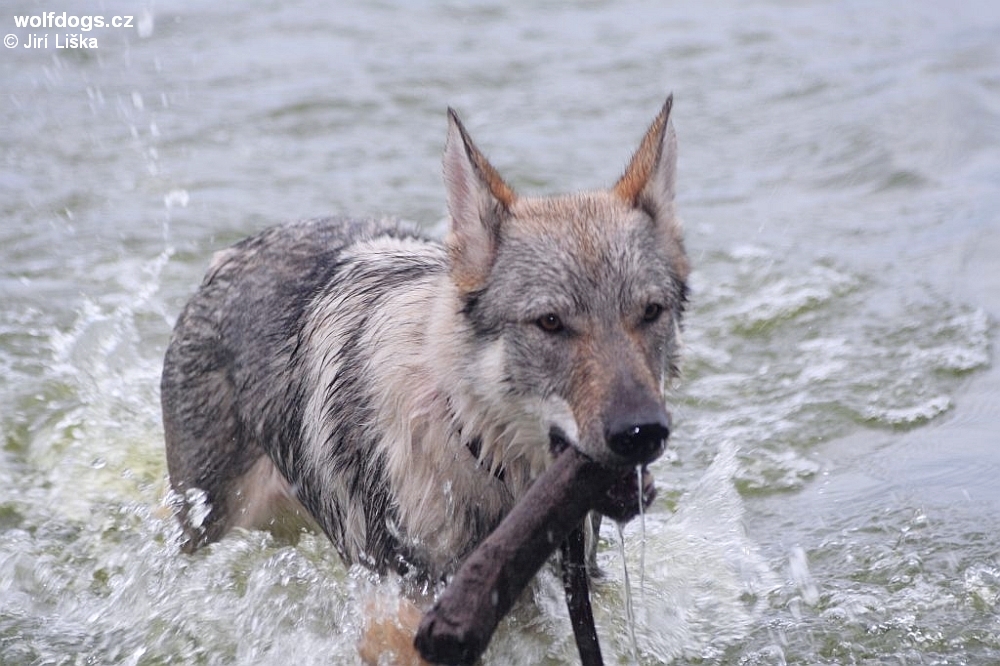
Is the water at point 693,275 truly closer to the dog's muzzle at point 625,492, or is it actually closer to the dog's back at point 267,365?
the dog's back at point 267,365

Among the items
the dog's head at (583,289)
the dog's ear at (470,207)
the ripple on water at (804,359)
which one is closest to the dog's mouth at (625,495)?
the dog's head at (583,289)

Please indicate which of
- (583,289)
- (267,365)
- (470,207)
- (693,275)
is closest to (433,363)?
(470,207)

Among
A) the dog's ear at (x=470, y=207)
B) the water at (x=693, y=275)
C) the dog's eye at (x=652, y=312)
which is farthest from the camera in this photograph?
the water at (x=693, y=275)

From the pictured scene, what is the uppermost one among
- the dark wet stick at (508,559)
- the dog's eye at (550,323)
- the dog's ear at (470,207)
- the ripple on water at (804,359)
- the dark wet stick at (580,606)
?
the dog's ear at (470,207)

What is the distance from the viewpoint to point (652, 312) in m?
4.28

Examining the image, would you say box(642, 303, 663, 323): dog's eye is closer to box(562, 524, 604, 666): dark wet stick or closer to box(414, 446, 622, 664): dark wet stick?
box(414, 446, 622, 664): dark wet stick

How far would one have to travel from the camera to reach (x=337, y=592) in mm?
5602

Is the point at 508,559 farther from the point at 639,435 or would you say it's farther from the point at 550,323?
the point at 550,323

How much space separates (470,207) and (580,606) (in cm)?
139

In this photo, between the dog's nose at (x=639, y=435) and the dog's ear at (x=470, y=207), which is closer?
the dog's nose at (x=639, y=435)

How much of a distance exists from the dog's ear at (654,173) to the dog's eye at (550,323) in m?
0.63

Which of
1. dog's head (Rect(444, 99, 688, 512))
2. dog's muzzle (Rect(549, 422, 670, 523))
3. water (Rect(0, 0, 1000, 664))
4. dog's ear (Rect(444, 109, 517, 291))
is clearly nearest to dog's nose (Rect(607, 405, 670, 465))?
dog's head (Rect(444, 99, 688, 512))

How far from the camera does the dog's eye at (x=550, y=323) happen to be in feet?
13.8

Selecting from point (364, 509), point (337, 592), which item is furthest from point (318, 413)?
point (337, 592)
